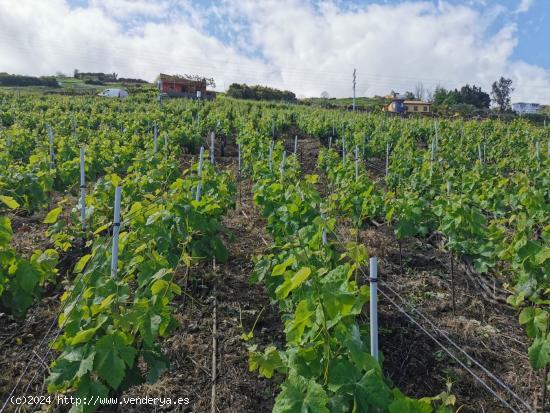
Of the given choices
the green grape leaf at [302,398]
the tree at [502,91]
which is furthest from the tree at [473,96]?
the green grape leaf at [302,398]

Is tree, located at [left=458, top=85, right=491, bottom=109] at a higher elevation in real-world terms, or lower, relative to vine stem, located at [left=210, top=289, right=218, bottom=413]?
higher

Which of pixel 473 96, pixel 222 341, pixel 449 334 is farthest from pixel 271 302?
pixel 473 96

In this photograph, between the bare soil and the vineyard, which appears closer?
the vineyard

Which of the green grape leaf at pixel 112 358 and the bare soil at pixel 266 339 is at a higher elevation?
the green grape leaf at pixel 112 358

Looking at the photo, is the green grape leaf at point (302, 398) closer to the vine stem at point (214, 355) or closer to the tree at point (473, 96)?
the vine stem at point (214, 355)

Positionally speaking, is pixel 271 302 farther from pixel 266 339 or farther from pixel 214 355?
pixel 214 355

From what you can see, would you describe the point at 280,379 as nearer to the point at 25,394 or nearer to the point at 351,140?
the point at 25,394

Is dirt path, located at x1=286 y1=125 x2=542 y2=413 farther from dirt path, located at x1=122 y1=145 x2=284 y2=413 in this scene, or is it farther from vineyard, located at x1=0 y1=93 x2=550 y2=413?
dirt path, located at x1=122 y1=145 x2=284 y2=413

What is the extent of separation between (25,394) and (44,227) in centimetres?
422

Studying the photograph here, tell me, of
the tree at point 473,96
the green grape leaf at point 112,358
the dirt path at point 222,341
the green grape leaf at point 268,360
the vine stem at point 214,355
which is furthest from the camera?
the tree at point 473,96

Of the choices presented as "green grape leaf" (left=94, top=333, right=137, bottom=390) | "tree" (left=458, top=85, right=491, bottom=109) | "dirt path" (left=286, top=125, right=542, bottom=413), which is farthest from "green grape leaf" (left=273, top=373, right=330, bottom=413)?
"tree" (left=458, top=85, right=491, bottom=109)

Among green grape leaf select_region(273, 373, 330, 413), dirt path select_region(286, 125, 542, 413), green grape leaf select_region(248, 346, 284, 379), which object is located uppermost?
green grape leaf select_region(273, 373, 330, 413)

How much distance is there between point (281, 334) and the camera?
4.30 metres

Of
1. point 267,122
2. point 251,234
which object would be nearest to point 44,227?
point 251,234
